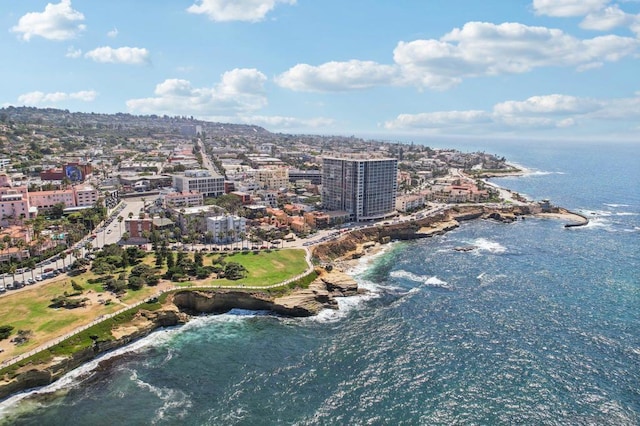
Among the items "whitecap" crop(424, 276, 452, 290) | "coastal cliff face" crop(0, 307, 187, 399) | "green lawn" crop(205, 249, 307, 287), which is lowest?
"coastal cliff face" crop(0, 307, 187, 399)

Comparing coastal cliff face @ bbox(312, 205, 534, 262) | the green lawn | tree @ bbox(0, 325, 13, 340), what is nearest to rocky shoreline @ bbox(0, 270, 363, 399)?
the green lawn

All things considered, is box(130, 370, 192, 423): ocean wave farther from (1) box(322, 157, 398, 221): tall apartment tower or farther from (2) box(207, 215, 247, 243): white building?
(1) box(322, 157, 398, 221): tall apartment tower

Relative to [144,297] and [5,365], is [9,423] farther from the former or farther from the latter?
[144,297]

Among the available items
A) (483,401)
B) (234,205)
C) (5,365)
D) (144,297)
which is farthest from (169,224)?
(483,401)

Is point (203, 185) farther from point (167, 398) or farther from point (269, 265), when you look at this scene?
point (167, 398)

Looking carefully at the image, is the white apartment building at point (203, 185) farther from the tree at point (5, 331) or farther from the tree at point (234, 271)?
the tree at point (5, 331)
